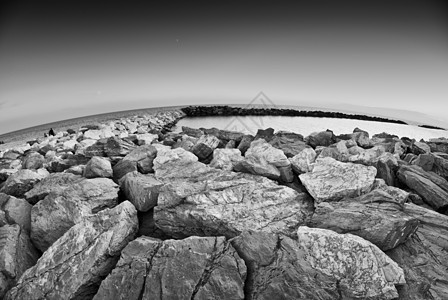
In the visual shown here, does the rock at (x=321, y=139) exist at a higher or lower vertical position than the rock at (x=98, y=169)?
higher

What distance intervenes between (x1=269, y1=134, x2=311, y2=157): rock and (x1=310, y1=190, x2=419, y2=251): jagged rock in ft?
11.5

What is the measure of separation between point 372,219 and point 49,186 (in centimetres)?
722

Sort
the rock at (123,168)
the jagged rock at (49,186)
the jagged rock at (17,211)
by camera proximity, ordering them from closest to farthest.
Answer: the jagged rock at (17,211) < the jagged rock at (49,186) < the rock at (123,168)

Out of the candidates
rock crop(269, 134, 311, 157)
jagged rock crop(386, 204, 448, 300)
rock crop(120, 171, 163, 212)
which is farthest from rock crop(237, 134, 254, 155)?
jagged rock crop(386, 204, 448, 300)

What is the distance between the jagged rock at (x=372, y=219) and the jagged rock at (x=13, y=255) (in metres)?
5.26

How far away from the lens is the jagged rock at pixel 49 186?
6039 millimetres

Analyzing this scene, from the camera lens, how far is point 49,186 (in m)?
6.20

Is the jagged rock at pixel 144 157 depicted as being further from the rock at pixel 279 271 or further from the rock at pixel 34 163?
the rock at pixel 34 163

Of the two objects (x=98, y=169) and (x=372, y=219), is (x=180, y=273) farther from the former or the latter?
(x=98, y=169)

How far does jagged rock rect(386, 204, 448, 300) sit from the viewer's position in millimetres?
3410

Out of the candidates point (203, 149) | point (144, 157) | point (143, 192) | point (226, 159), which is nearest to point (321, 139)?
point (226, 159)

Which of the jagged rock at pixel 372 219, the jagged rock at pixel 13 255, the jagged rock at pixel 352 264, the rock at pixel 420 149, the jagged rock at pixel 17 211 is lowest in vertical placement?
the jagged rock at pixel 13 255


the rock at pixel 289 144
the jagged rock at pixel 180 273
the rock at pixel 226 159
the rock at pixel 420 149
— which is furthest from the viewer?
the rock at pixel 420 149

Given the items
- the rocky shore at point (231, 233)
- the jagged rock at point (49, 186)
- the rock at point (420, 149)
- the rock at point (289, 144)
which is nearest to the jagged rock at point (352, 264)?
the rocky shore at point (231, 233)
